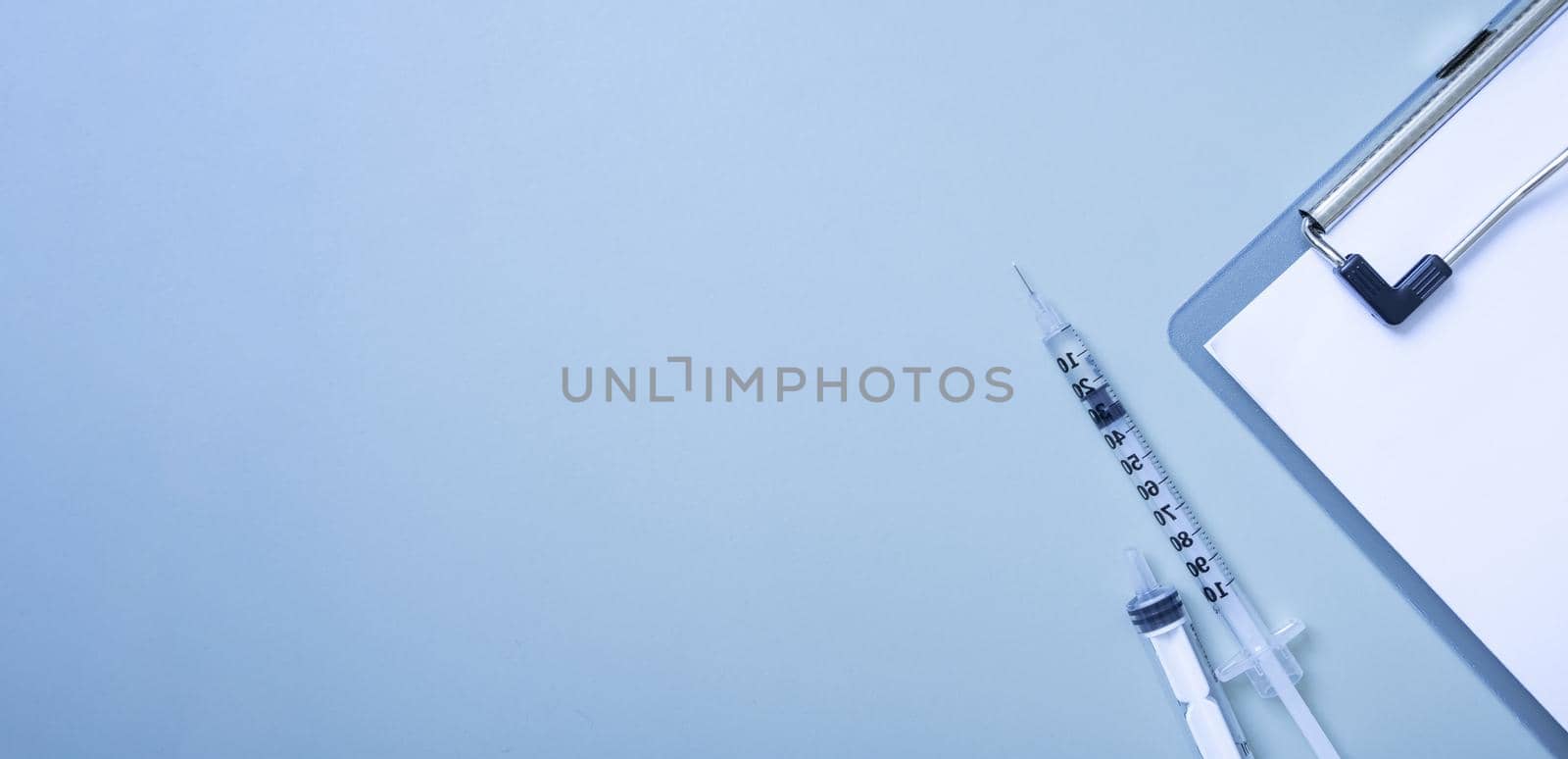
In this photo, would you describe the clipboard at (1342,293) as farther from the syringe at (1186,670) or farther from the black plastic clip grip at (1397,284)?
the syringe at (1186,670)

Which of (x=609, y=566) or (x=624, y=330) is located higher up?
(x=624, y=330)

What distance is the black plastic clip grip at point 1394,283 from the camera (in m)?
0.82

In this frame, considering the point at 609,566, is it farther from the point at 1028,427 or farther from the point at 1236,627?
the point at 1236,627

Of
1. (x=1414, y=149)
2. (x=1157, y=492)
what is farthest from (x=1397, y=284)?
(x=1157, y=492)

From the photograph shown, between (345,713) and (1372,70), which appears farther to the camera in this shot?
(345,713)

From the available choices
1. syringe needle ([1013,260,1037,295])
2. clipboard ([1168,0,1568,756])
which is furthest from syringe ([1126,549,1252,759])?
syringe needle ([1013,260,1037,295])

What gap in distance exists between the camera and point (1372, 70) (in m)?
0.87

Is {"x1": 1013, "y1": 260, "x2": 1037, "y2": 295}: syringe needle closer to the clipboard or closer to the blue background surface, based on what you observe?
the blue background surface

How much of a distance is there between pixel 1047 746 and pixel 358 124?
0.90m

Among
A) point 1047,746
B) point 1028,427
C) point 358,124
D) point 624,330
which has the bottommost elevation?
point 1047,746

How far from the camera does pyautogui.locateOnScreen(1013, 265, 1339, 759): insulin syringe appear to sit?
0.88 meters

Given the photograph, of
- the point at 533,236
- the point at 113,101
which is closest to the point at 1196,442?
the point at 533,236
